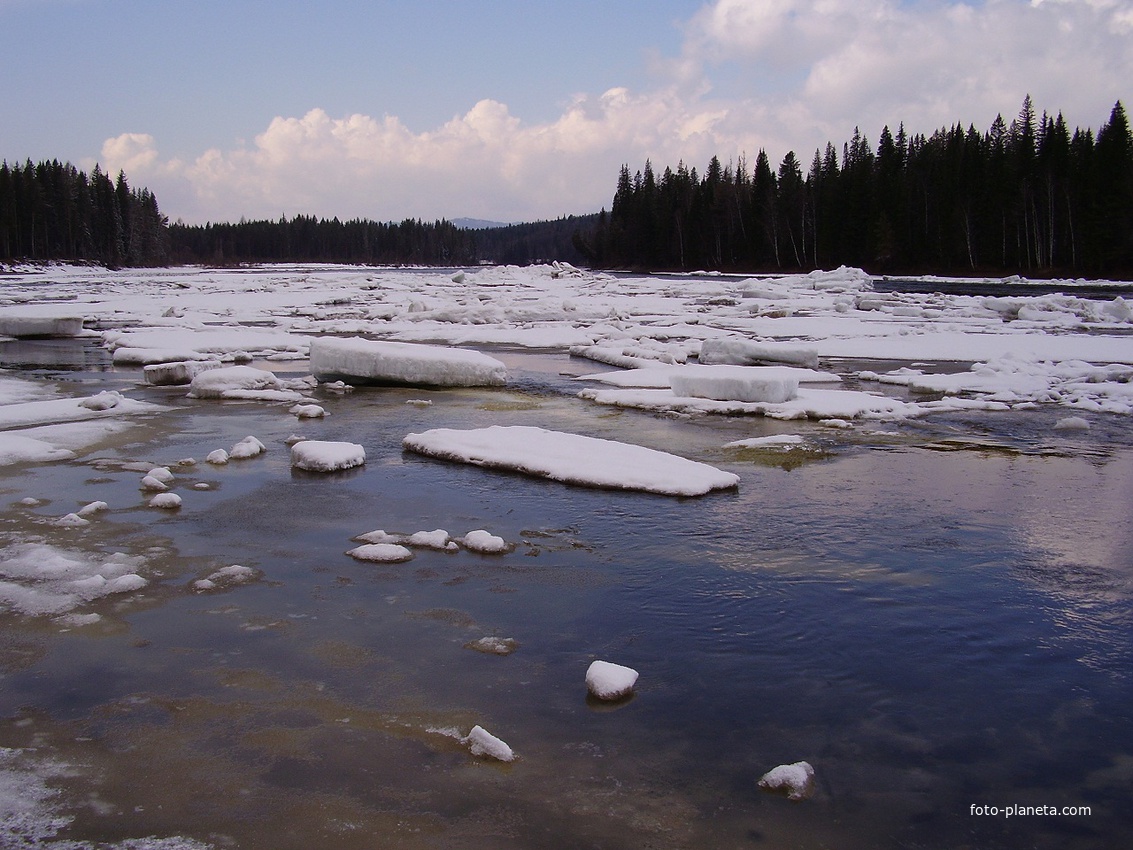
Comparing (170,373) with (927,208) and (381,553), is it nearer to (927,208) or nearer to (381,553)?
(381,553)

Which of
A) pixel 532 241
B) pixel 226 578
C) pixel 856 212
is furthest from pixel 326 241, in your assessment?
pixel 226 578

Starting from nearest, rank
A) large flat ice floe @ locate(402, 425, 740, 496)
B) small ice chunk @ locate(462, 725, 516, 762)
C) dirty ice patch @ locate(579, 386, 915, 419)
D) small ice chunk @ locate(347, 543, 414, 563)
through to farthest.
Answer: small ice chunk @ locate(462, 725, 516, 762) → small ice chunk @ locate(347, 543, 414, 563) → large flat ice floe @ locate(402, 425, 740, 496) → dirty ice patch @ locate(579, 386, 915, 419)

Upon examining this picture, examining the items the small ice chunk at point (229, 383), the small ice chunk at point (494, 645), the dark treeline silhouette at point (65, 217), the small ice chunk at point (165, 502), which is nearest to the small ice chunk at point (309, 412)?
the small ice chunk at point (229, 383)

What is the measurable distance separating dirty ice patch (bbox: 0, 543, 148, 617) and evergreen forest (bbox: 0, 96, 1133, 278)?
50.8m

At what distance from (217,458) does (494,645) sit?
427 cm

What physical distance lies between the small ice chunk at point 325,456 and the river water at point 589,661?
0.26 metres

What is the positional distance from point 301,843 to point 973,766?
2.23m

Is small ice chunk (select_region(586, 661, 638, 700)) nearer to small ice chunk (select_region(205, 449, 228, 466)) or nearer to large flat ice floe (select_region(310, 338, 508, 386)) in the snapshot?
small ice chunk (select_region(205, 449, 228, 466))

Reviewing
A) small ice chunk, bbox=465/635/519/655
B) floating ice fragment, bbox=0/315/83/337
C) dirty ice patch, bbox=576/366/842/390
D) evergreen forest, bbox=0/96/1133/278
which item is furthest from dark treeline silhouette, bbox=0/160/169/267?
small ice chunk, bbox=465/635/519/655

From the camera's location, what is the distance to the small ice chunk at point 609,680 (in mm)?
3367

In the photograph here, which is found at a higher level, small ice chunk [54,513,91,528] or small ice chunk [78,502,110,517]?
small ice chunk [78,502,110,517]

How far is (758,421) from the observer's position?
941cm

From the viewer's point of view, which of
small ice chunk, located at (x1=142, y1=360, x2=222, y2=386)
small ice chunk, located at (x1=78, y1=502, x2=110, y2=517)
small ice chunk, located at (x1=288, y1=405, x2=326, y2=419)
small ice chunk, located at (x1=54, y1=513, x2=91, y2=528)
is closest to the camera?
small ice chunk, located at (x1=54, y1=513, x2=91, y2=528)

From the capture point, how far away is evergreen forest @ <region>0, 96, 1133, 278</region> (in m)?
47.5
